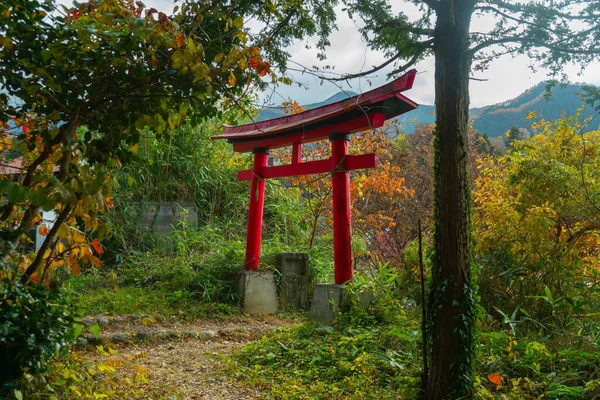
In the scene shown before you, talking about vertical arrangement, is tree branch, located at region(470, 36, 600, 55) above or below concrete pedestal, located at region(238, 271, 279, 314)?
above

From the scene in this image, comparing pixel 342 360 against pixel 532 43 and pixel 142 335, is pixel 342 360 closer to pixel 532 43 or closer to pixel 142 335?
pixel 142 335

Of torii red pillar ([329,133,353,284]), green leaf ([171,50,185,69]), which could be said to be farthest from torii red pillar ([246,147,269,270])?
green leaf ([171,50,185,69])

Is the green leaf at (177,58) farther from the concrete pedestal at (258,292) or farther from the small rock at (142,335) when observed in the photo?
the concrete pedestal at (258,292)

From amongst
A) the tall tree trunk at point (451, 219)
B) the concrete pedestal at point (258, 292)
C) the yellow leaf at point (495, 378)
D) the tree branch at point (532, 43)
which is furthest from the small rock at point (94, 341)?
the tree branch at point (532, 43)

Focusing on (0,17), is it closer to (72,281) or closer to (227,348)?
(227,348)

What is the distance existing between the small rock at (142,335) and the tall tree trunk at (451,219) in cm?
303

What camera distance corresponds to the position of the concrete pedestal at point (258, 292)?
6.29 meters

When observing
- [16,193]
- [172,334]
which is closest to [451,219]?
[16,193]

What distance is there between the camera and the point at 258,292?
→ 6340mm

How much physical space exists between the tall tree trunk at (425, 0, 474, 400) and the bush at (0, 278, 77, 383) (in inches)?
79.1

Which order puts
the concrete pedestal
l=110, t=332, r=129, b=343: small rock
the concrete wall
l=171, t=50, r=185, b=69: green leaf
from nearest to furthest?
1. l=171, t=50, r=185, b=69: green leaf
2. l=110, t=332, r=129, b=343: small rock
3. the concrete pedestal
4. the concrete wall

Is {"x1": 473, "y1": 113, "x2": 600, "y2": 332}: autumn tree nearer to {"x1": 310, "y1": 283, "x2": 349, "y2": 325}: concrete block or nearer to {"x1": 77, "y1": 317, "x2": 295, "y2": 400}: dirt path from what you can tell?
{"x1": 310, "y1": 283, "x2": 349, "y2": 325}: concrete block

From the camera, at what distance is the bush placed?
2.13 m

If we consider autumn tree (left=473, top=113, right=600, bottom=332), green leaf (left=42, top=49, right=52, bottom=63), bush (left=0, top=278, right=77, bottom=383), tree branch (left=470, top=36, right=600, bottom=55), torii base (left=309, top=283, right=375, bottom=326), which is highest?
tree branch (left=470, top=36, right=600, bottom=55)
